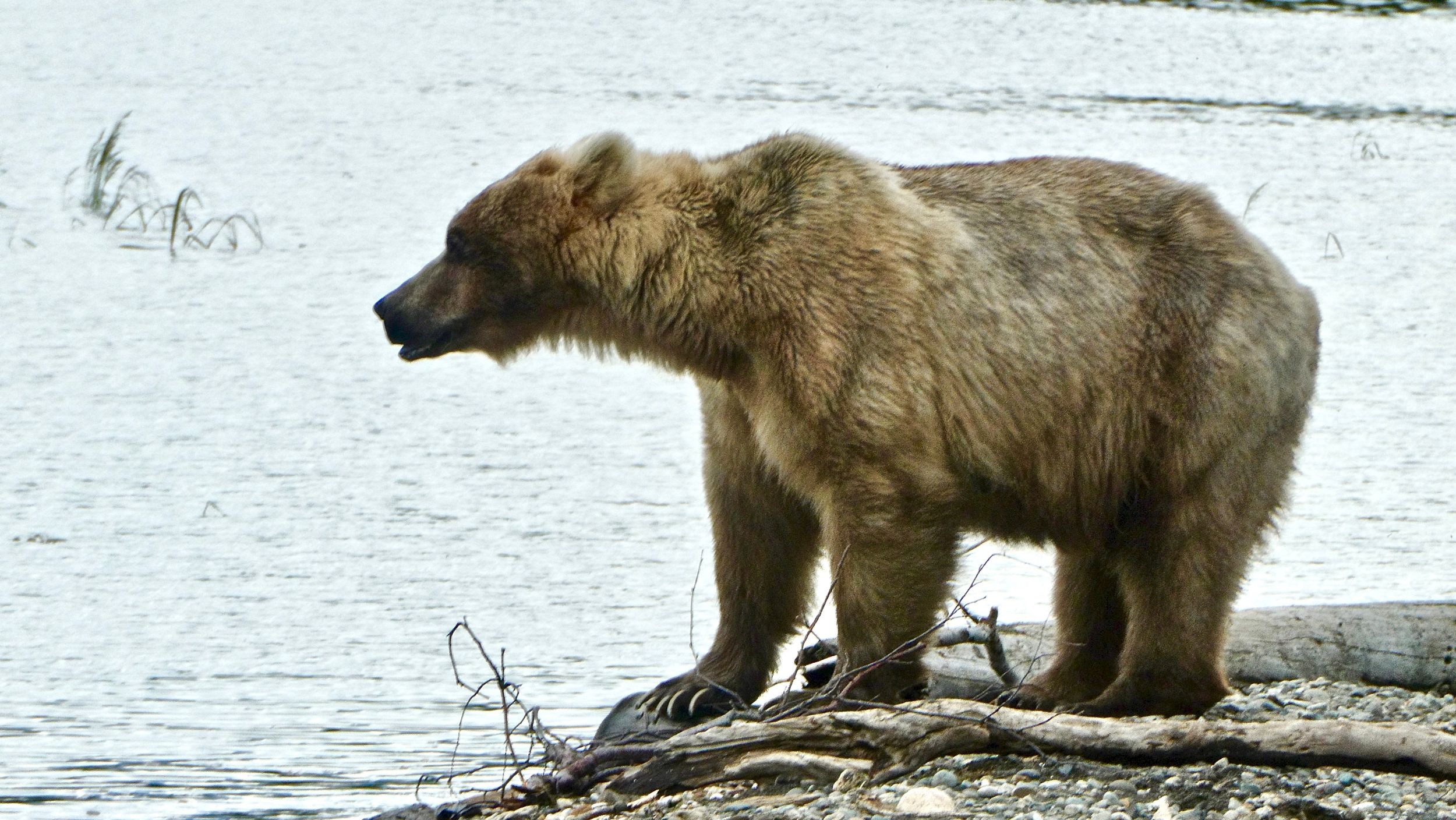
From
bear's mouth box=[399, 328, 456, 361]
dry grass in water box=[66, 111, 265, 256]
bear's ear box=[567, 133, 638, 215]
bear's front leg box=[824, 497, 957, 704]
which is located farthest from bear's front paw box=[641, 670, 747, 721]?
dry grass in water box=[66, 111, 265, 256]

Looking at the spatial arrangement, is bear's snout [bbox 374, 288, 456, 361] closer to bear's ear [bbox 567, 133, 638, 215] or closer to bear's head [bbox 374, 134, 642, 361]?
bear's head [bbox 374, 134, 642, 361]

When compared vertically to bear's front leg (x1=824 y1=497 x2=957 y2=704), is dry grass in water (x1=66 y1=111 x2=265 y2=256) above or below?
above

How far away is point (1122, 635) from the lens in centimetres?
510

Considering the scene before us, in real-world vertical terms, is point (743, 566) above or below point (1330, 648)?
above

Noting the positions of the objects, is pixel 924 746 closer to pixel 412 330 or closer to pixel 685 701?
pixel 685 701

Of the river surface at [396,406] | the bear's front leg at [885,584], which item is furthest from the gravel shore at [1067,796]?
the river surface at [396,406]

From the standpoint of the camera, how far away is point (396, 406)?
8.84 metres

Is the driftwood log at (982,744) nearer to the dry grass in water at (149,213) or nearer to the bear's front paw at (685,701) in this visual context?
the bear's front paw at (685,701)

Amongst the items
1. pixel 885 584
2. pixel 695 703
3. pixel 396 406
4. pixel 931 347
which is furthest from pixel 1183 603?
pixel 396 406

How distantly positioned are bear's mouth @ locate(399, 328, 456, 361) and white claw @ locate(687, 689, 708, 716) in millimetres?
1115

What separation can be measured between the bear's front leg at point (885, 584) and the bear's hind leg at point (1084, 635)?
608 millimetres

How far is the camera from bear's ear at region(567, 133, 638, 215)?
15.9 feet

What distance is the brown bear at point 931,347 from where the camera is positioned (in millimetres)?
4496

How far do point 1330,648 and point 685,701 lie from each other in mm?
1827
